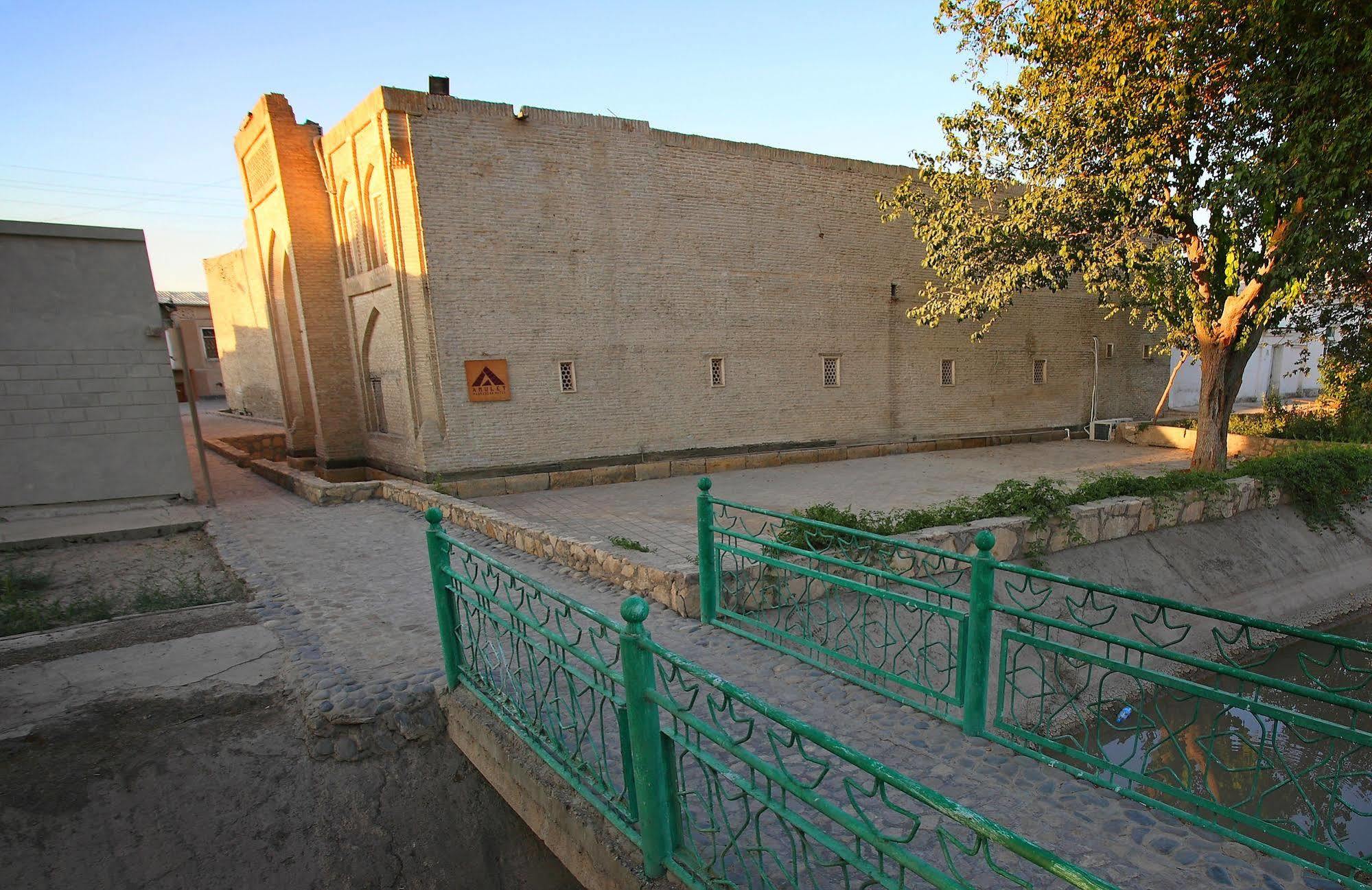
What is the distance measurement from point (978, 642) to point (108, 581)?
833cm

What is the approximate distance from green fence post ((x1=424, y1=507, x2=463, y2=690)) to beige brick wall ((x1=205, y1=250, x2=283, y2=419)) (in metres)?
19.4

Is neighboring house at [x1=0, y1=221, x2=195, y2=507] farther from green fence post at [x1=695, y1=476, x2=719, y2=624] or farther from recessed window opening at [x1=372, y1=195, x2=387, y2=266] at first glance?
green fence post at [x1=695, y1=476, x2=719, y2=624]

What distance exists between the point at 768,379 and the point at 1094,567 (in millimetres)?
7087

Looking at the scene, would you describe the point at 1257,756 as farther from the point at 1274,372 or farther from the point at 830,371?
the point at 1274,372

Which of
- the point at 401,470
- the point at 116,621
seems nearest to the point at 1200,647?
the point at 116,621

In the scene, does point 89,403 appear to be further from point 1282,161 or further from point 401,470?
point 1282,161

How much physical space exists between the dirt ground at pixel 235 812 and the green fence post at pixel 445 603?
21.0 inches

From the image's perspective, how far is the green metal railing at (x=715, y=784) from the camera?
1.83 meters

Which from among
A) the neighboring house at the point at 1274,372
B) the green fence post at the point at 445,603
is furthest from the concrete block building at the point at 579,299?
the neighboring house at the point at 1274,372

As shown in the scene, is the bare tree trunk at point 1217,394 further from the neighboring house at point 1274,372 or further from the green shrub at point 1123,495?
the neighboring house at point 1274,372

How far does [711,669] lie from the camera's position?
4676mm

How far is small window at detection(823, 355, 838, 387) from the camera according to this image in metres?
14.3

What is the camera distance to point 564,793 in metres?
3.21

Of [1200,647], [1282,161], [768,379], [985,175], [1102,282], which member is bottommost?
[1200,647]
